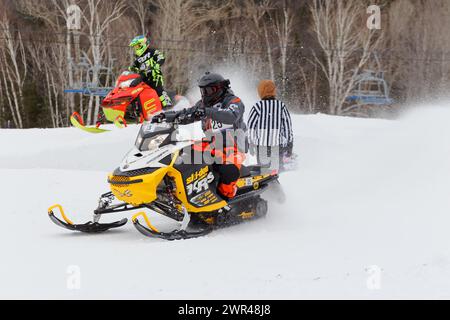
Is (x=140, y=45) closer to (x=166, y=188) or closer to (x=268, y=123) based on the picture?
(x=268, y=123)

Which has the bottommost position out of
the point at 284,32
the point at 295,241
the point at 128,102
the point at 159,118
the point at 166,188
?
the point at 295,241

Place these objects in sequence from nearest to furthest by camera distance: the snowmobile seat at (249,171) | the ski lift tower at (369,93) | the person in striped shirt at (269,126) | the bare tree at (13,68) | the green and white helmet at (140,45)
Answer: the snowmobile seat at (249,171), the person in striped shirt at (269,126), the green and white helmet at (140,45), the ski lift tower at (369,93), the bare tree at (13,68)

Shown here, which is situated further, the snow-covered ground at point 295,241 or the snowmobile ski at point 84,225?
the snowmobile ski at point 84,225

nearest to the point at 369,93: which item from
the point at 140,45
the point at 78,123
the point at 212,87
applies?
the point at 140,45

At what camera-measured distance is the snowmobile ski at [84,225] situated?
5551 mm

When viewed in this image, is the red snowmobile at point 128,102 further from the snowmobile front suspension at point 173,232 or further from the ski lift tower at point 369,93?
the ski lift tower at point 369,93

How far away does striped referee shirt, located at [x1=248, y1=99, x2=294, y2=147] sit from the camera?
809 centimetres

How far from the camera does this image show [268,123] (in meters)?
8.10

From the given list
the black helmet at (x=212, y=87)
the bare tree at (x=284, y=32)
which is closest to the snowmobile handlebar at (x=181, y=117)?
the black helmet at (x=212, y=87)

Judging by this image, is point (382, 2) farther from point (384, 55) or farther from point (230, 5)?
point (230, 5)

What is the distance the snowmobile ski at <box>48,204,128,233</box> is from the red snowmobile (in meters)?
4.08

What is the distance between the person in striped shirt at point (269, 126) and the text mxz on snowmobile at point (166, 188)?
2237 millimetres

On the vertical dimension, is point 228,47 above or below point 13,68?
above

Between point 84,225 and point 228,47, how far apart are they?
24.4m
